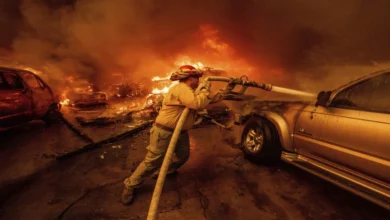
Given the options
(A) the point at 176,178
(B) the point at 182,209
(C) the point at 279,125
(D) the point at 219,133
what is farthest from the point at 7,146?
(C) the point at 279,125

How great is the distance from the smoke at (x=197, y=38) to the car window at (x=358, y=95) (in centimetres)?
771

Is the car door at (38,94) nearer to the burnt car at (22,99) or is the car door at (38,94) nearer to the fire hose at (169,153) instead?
the burnt car at (22,99)

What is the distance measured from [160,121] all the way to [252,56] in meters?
13.0

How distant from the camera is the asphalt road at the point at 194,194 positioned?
10.0 ft

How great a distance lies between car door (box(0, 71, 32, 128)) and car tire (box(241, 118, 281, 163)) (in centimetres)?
569

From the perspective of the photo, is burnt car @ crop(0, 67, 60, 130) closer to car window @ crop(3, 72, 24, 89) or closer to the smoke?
car window @ crop(3, 72, 24, 89)

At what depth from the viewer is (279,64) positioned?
1420 cm

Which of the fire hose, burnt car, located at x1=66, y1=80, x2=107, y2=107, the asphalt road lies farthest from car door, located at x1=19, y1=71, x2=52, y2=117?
the fire hose

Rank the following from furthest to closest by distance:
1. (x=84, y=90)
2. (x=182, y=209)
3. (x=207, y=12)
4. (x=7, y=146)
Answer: (x=207, y=12), (x=84, y=90), (x=7, y=146), (x=182, y=209)

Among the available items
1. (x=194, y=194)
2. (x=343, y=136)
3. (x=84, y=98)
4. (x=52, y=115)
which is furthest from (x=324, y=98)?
(x=84, y=98)

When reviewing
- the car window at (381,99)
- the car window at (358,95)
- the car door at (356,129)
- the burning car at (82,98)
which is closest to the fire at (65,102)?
the burning car at (82,98)

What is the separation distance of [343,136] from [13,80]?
7674mm

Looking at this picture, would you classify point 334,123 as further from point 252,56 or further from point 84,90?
point 252,56

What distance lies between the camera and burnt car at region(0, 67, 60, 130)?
582cm
